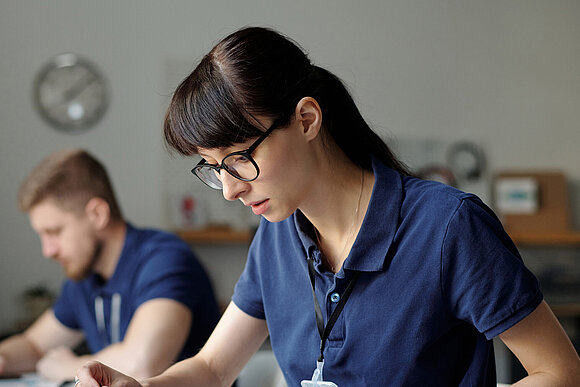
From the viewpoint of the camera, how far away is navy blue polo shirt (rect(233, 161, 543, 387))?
1.15m

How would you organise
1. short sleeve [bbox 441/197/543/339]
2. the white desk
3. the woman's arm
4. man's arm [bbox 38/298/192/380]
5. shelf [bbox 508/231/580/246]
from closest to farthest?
short sleeve [bbox 441/197/543/339]
the woman's arm
man's arm [bbox 38/298/192/380]
the white desk
shelf [bbox 508/231/580/246]

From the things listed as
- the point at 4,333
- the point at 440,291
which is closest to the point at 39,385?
the point at 440,291

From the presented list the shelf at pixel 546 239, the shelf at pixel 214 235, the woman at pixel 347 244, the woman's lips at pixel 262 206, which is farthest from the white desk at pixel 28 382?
the shelf at pixel 546 239

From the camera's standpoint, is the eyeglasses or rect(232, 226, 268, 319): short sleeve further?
rect(232, 226, 268, 319): short sleeve

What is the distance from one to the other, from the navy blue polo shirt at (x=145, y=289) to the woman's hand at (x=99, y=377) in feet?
2.80

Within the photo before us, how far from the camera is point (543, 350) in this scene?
3.79 feet

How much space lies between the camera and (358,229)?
1.34 metres

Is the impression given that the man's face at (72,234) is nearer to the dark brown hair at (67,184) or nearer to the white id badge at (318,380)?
the dark brown hair at (67,184)

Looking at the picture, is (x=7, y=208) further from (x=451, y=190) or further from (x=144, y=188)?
(x=451, y=190)

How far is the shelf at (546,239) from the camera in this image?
4.59 metres

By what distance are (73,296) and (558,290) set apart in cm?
336

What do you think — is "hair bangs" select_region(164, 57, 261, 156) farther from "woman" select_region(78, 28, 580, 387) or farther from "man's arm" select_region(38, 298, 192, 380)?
"man's arm" select_region(38, 298, 192, 380)

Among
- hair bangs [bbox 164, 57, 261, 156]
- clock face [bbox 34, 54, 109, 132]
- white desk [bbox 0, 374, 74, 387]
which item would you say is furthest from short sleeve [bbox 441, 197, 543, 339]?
clock face [bbox 34, 54, 109, 132]

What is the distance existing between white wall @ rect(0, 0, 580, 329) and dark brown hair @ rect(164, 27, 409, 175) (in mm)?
3375
